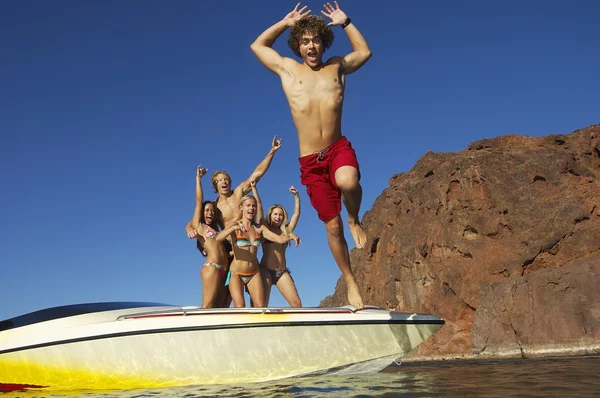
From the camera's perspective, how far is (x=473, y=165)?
3425 cm

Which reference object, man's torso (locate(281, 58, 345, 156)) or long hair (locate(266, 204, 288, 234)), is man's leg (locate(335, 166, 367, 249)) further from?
long hair (locate(266, 204, 288, 234))

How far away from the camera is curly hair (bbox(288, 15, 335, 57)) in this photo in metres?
5.70

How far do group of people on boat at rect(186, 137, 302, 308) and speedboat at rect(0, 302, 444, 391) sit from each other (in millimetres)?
977

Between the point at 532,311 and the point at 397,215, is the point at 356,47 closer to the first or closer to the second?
the point at 532,311

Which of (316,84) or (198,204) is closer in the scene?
(316,84)

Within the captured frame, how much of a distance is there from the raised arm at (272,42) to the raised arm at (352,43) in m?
0.29

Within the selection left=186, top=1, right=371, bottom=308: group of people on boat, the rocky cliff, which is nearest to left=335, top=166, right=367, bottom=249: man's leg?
left=186, top=1, right=371, bottom=308: group of people on boat

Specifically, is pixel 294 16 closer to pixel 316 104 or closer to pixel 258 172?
pixel 316 104

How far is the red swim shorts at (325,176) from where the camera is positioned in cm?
562

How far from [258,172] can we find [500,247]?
26.3 m

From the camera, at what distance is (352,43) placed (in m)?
5.94

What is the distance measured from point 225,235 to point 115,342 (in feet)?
5.91

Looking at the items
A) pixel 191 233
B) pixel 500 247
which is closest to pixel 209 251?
pixel 191 233

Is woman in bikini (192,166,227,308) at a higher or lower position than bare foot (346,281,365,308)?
higher
